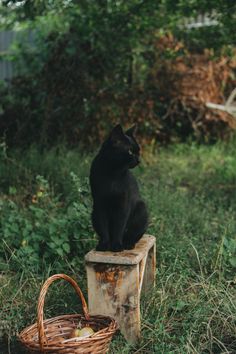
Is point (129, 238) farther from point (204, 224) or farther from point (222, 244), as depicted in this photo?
point (204, 224)

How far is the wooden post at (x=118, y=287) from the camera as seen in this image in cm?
355

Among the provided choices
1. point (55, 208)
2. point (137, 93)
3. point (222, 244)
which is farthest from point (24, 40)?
point (222, 244)

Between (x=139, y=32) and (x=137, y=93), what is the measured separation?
0.92 m

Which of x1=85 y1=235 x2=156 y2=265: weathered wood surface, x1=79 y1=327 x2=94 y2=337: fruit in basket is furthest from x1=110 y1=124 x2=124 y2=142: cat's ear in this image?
x1=79 y1=327 x2=94 y2=337: fruit in basket

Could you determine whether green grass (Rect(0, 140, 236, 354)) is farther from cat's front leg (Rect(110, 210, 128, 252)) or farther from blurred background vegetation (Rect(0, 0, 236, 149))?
blurred background vegetation (Rect(0, 0, 236, 149))

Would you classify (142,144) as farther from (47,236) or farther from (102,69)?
(47,236)

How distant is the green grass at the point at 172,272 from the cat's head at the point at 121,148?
90 centimetres

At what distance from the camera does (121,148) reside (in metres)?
3.60

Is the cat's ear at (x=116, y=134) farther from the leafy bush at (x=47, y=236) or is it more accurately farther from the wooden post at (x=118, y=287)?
the leafy bush at (x=47, y=236)

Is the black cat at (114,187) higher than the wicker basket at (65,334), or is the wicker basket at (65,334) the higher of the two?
the black cat at (114,187)

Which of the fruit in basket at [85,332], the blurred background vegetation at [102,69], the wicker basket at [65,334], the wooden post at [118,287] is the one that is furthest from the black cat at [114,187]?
the blurred background vegetation at [102,69]

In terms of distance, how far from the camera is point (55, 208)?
5512 mm

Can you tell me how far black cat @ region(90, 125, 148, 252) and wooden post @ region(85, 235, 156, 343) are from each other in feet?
0.45

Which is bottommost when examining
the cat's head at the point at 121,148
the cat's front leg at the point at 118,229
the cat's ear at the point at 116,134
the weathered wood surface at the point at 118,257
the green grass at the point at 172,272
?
the green grass at the point at 172,272
